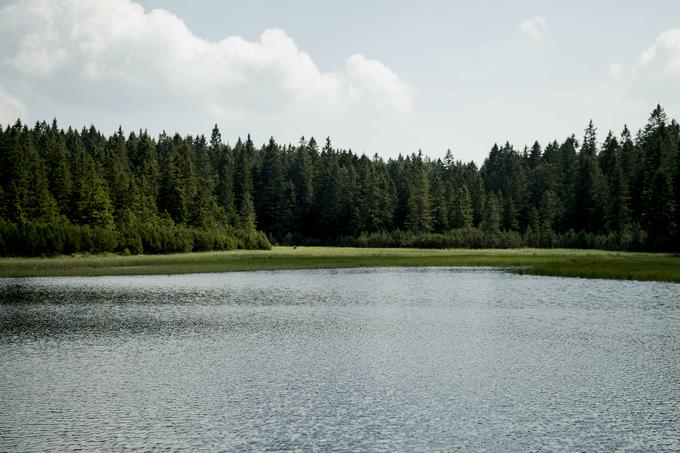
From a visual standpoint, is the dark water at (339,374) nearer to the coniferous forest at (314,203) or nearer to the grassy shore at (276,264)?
the grassy shore at (276,264)

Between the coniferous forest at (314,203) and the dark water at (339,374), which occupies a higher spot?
the coniferous forest at (314,203)

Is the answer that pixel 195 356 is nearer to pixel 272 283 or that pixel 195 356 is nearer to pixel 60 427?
pixel 60 427

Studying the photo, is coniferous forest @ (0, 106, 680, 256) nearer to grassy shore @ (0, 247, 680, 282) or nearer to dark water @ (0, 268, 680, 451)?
grassy shore @ (0, 247, 680, 282)

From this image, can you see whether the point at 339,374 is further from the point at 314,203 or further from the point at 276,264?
the point at 314,203

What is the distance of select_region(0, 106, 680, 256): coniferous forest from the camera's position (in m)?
111

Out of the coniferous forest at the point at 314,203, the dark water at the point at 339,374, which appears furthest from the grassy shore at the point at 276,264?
the dark water at the point at 339,374

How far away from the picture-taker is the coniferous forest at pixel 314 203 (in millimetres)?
110875

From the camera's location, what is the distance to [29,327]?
3481 centimetres

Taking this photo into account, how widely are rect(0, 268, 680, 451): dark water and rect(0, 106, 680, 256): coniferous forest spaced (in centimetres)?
6496

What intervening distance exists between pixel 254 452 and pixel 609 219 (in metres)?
142

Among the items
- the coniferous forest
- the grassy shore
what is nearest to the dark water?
the grassy shore

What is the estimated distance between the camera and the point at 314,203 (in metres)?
188

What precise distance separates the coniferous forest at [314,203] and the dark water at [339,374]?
6496cm

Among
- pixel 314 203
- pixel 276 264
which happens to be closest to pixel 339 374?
pixel 276 264
